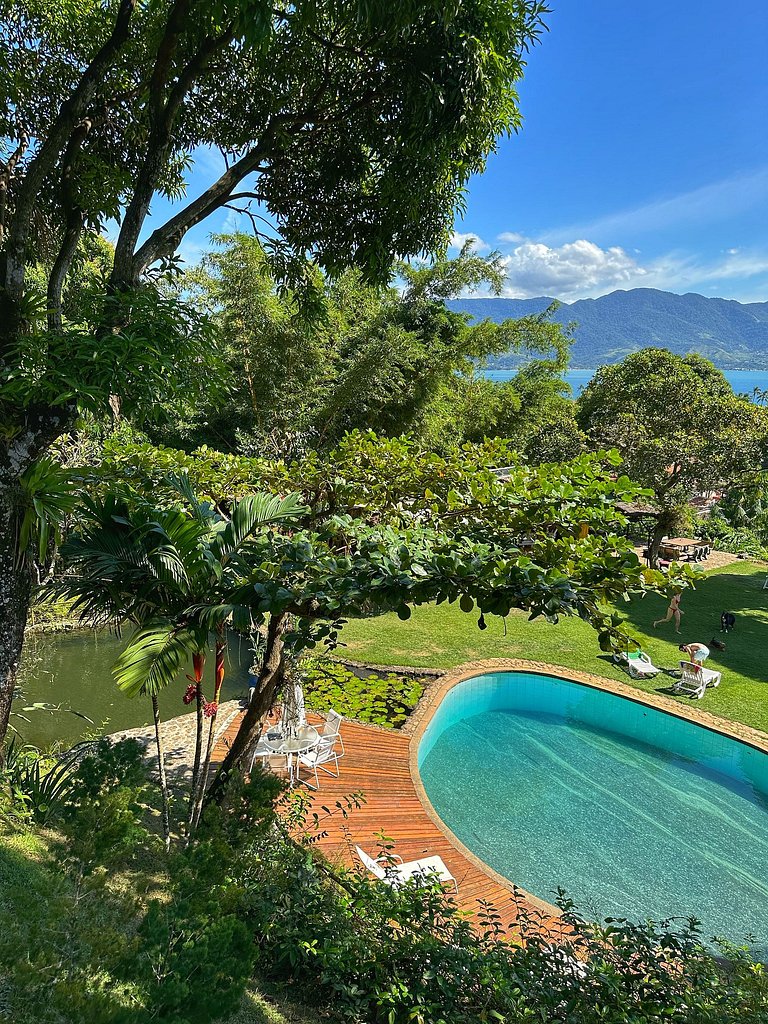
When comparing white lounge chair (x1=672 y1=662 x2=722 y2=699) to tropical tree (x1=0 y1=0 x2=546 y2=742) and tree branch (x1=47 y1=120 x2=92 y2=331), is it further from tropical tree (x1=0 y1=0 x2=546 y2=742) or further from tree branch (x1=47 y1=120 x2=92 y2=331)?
tree branch (x1=47 y1=120 x2=92 y2=331)

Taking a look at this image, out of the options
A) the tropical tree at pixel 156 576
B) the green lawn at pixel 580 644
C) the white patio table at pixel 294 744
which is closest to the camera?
the tropical tree at pixel 156 576

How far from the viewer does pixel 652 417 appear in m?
13.9

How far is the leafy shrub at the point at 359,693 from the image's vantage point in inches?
296

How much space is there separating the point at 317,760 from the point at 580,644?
6.60 meters

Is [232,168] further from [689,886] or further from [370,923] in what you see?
[689,886]

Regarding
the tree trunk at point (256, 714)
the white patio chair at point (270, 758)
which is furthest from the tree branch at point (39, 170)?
the white patio chair at point (270, 758)

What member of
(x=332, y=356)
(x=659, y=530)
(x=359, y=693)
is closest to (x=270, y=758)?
(x=359, y=693)

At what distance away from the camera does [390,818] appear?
5.51 metres

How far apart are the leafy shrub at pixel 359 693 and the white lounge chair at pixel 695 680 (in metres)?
4.52

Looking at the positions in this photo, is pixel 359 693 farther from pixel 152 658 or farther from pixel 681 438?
pixel 681 438

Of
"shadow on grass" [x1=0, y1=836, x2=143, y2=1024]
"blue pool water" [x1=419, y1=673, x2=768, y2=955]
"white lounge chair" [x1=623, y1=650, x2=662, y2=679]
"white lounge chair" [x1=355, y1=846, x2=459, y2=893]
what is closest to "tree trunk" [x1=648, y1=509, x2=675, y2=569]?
"white lounge chair" [x1=623, y1=650, x2=662, y2=679]

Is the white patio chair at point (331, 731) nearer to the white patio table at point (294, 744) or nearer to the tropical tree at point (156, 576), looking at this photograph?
the white patio table at point (294, 744)

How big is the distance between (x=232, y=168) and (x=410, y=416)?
1044cm

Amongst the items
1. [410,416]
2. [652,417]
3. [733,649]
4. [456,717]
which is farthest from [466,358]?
[456,717]
